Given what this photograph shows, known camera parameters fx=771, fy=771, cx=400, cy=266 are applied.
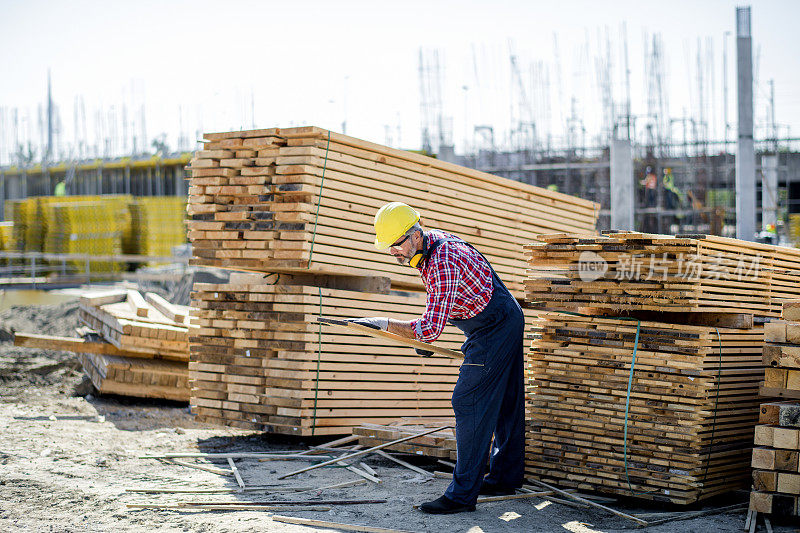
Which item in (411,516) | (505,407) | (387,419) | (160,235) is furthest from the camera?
(160,235)

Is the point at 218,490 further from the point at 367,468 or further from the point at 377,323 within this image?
the point at 377,323

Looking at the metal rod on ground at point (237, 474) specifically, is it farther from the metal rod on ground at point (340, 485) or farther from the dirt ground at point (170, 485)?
the metal rod on ground at point (340, 485)

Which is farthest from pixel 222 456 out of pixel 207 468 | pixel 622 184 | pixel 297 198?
pixel 622 184

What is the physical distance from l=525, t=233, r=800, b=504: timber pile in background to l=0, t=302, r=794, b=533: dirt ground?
1.16 ft

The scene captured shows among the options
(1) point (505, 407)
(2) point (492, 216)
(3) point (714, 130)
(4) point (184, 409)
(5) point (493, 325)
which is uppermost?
(3) point (714, 130)

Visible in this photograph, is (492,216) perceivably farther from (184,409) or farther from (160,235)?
(160,235)

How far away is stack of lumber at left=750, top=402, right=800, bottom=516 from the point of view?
4.93 m

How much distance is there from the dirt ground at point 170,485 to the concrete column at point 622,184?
10.9 meters

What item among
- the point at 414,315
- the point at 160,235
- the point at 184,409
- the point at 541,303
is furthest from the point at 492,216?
the point at 160,235

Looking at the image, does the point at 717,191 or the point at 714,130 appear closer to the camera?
the point at 714,130

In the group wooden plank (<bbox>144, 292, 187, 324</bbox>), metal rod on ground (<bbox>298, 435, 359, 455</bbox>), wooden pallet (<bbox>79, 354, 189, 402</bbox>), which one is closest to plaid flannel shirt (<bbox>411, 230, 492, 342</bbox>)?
metal rod on ground (<bbox>298, 435, 359, 455</bbox>)

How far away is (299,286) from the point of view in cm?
692

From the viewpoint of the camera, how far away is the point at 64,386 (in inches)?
420

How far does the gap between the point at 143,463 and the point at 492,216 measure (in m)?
4.59
